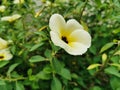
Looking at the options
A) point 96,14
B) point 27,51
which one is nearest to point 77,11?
point 96,14

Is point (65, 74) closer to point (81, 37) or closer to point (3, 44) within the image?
point (81, 37)

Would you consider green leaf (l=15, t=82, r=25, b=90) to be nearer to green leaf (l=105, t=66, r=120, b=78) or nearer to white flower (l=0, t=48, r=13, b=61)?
white flower (l=0, t=48, r=13, b=61)

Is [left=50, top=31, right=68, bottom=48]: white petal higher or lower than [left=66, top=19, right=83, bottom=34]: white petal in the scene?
lower

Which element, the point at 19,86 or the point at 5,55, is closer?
the point at 19,86

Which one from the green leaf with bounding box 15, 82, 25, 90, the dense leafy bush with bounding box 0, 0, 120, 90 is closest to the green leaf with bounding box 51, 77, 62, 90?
the dense leafy bush with bounding box 0, 0, 120, 90

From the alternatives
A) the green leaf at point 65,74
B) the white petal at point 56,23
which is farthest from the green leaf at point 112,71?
the white petal at point 56,23

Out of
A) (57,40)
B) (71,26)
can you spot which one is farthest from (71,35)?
(57,40)
